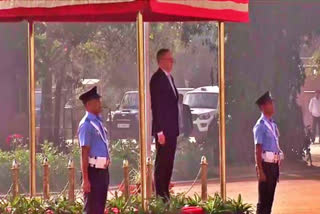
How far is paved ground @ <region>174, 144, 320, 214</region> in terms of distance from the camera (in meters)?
16.4

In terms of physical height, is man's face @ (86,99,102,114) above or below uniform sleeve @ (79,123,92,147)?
above

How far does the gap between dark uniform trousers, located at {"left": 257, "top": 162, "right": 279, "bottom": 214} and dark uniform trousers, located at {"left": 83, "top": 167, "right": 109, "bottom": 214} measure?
2.49m

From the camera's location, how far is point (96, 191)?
10.8 m

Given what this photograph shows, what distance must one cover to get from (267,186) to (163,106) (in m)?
1.68

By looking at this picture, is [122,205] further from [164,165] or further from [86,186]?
[86,186]

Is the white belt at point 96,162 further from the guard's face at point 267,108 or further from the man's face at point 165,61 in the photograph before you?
the guard's face at point 267,108

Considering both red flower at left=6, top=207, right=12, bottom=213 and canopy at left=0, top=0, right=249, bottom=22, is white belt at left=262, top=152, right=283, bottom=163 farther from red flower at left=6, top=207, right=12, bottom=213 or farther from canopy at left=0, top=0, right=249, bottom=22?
red flower at left=6, top=207, right=12, bottom=213

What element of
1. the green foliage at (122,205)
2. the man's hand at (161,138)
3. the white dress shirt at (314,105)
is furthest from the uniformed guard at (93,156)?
the white dress shirt at (314,105)

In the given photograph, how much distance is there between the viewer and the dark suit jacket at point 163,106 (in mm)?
12164

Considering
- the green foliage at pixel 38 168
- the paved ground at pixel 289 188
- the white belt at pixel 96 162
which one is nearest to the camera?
the white belt at pixel 96 162

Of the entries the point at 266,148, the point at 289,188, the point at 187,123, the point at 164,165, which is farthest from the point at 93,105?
the point at 187,123

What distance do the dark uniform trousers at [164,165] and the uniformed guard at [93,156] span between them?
1532 millimetres

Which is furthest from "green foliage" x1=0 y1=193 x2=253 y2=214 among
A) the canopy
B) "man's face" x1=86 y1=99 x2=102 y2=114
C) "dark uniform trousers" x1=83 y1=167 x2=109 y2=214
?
the canopy

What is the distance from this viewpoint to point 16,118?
906 inches
